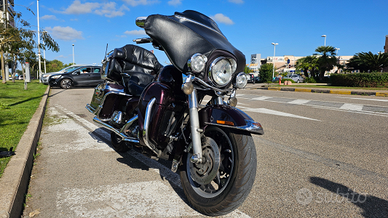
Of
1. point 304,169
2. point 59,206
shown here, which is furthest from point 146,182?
point 304,169

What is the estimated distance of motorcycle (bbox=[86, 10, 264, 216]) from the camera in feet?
7.10

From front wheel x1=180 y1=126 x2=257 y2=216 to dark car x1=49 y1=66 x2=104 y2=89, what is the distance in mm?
18331

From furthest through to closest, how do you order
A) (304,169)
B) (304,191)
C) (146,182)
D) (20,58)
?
1. (20,58)
2. (304,169)
3. (146,182)
4. (304,191)

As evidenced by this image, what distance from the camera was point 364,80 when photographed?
67.8ft

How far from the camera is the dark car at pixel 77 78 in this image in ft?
61.9

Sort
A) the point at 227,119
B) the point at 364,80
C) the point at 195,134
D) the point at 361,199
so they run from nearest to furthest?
the point at 227,119 → the point at 195,134 → the point at 361,199 → the point at 364,80

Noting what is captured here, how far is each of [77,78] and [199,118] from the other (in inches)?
746

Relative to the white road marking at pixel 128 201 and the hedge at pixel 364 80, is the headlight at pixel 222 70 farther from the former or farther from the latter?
the hedge at pixel 364 80

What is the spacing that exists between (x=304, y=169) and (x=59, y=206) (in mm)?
2665

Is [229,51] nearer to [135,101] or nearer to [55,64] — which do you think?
[135,101]

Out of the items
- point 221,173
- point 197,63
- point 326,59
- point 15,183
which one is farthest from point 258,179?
point 326,59

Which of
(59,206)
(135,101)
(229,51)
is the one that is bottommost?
(59,206)

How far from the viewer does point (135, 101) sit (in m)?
3.49

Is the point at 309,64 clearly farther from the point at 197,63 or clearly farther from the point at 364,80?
the point at 197,63
